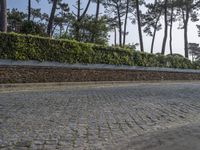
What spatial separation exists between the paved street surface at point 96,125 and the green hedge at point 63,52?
22.0 ft

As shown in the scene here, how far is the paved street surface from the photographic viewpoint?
22.7 feet

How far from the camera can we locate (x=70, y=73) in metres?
21.7

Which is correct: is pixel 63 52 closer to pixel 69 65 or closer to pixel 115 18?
pixel 69 65

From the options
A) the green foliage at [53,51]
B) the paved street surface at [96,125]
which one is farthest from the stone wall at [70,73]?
the paved street surface at [96,125]

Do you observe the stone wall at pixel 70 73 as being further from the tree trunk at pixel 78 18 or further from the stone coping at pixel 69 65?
the tree trunk at pixel 78 18

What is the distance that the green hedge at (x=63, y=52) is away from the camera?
18.7m

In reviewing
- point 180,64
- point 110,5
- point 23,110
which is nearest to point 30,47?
point 23,110

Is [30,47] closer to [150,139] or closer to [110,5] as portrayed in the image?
[150,139]

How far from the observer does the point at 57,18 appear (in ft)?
169

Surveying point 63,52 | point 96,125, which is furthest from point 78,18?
point 96,125

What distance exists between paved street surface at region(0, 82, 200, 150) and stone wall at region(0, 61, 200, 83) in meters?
5.98

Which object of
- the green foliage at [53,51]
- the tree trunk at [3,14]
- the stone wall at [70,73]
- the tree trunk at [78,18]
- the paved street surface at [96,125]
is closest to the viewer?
the paved street surface at [96,125]

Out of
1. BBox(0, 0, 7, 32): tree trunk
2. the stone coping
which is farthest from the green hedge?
BBox(0, 0, 7, 32): tree trunk

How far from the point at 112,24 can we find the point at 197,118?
45.1 meters
